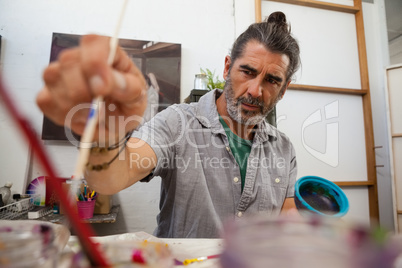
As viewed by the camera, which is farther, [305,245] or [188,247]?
[188,247]

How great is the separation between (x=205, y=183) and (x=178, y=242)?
48cm

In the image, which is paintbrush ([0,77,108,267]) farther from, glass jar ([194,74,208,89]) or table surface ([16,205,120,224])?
glass jar ([194,74,208,89])

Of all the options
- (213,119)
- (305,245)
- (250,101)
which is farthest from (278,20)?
(305,245)

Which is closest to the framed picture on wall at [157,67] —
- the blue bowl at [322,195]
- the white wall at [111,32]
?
the white wall at [111,32]

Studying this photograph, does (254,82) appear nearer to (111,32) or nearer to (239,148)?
Answer: (239,148)

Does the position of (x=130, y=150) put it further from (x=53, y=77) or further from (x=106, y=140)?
A: (x=53, y=77)

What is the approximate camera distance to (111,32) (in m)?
2.29

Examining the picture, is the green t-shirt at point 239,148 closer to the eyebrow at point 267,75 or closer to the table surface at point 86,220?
the eyebrow at point 267,75

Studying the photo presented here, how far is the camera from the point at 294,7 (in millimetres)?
2615

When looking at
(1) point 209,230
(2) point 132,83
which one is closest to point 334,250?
(2) point 132,83

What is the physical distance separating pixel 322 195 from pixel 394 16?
314 centimetres

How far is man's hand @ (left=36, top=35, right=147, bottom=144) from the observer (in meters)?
0.38

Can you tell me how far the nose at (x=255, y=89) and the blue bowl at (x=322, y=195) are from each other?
0.58 metres

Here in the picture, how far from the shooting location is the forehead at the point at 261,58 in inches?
48.8
